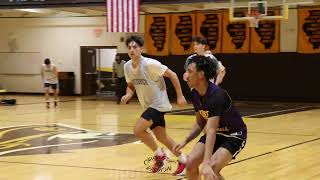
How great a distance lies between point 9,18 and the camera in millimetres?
28594

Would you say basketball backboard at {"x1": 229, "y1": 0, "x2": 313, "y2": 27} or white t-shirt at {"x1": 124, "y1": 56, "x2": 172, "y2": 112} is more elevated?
basketball backboard at {"x1": 229, "y1": 0, "x2": 313, "y2": 27}

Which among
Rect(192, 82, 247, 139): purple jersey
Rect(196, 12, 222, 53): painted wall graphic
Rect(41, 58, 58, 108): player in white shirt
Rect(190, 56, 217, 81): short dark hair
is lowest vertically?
Rect(41, 58, 58, 108): player in white shirt

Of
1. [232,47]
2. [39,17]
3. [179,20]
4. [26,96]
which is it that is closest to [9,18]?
[39,17]

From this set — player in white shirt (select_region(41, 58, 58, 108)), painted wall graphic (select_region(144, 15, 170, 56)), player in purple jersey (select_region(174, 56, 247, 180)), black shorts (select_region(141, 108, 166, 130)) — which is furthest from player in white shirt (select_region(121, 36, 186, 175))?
painted wall graphic (select_region(144, 15, 170, 56))

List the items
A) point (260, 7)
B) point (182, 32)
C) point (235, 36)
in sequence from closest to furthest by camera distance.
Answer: point (260, 7) < point (235, 36) < point (182, 32)

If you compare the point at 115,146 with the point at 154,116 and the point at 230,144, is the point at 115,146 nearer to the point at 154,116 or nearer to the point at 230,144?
the point at 154,116

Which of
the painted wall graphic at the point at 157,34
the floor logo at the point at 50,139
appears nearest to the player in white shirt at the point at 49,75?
the painted wall graphic at the point at 157,34

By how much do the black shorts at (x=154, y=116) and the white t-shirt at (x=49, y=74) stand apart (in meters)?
13.7

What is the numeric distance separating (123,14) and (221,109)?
15829 millimetres

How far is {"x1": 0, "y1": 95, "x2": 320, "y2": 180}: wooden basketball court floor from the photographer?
26.2ft

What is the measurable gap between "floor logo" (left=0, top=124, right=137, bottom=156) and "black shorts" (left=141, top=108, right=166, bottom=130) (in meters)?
2.79

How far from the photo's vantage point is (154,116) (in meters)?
7.77

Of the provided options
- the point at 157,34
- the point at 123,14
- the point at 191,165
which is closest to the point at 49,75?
the point at 123,14

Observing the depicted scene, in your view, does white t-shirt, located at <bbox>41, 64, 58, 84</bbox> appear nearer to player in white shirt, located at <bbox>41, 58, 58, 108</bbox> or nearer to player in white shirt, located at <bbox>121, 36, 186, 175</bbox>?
player in white shirt, located at <bbox>41, 58, 58, 108</bbox>
